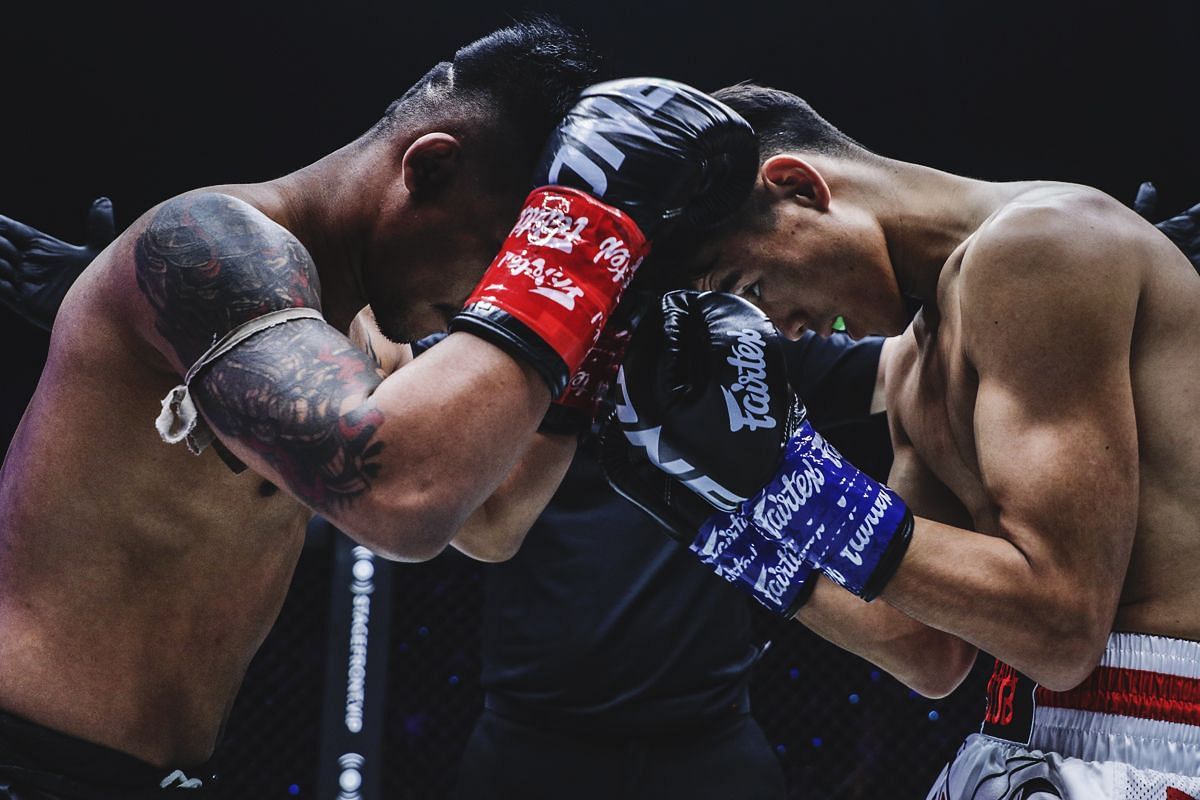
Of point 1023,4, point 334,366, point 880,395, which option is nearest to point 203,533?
point 334,366

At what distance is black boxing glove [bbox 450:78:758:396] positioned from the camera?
1.10 metres

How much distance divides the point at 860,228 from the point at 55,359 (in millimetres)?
1129

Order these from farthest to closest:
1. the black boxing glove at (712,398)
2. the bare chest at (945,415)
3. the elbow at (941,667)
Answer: the elbow at (941,667) < the bare chest at (945,415) < the black boxing glove at (712,398)

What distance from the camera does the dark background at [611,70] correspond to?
11.8ft

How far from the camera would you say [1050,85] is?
150 inches

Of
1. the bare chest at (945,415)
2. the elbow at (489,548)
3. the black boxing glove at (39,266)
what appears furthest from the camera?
the black boxing glove at (39,266)

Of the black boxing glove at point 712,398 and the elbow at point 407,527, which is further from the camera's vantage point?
the black boxing glove at point 712,398

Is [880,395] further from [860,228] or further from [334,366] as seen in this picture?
[334,366]

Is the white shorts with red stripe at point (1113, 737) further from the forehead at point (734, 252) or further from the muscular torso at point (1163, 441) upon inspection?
the forehead at point (734, 252)

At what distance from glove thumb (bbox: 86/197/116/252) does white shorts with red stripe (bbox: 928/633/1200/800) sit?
197 cm

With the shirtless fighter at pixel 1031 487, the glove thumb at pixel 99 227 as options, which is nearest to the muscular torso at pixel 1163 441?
the shirtless fighter at pixel 1031 487

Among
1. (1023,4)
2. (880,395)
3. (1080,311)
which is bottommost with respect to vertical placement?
(880,395)

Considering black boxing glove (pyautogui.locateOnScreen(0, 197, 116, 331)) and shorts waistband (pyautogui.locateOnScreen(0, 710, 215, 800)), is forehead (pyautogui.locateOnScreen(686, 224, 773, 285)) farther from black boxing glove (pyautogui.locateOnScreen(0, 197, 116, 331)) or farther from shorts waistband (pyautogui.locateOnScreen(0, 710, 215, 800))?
black boxing glove (pyautogui.locateOnScreen(0, 197, 116, 331))

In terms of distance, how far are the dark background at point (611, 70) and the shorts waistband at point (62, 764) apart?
2.87 m
